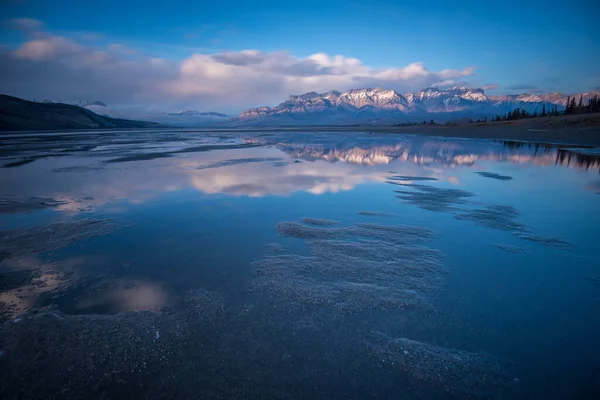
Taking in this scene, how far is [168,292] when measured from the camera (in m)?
5.16

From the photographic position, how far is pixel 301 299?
4.92 m

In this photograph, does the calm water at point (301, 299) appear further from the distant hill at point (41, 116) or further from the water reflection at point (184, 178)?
the distant hill at point (41, 116)

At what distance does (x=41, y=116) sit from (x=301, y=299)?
192m

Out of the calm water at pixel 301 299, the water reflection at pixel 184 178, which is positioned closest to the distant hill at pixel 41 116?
the water reflection at pixel 184 178

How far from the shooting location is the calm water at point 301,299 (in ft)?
11.3

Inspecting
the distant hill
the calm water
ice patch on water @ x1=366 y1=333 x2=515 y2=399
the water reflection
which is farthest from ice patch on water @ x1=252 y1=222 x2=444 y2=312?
the distant hill

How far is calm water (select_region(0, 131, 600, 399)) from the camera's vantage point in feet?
11.3

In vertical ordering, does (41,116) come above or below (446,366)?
above

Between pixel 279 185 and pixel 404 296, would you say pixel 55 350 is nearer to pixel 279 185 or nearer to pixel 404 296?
pixel 404 296

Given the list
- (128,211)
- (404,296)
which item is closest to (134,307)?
(404,296)

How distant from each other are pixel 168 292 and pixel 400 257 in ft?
15.2

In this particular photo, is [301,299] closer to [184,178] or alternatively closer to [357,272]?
[357,272]

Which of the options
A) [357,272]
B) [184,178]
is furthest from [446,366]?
[184,178]

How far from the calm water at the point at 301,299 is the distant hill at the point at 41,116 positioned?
465ft
